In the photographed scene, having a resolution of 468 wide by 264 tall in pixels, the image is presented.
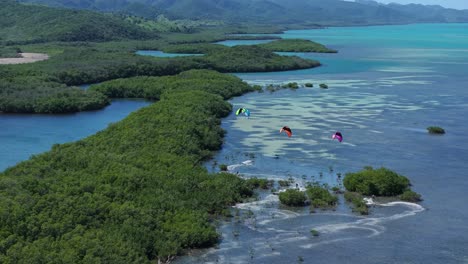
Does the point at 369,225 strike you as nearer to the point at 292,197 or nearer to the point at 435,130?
the point at 292,197

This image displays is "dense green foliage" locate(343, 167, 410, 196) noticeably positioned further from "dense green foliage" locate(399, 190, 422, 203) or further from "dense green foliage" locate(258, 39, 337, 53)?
"dense green foliage" locate(258, 39, 337, 53)

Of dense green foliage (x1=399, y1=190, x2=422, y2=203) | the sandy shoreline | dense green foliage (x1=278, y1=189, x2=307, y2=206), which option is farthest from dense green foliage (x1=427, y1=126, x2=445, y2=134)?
the sandy shoreline

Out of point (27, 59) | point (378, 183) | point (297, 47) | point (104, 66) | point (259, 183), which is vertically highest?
point (297, 47)

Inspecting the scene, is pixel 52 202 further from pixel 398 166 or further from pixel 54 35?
pixel 54 35

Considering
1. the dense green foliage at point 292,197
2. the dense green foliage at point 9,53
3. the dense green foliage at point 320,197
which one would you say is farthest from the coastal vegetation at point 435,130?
the dense green foliage at point 9,53

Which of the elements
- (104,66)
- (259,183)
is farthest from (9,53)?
(259,183)

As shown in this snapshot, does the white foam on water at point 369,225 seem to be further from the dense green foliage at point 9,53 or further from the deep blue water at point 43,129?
the dense green foliage at point 9,53

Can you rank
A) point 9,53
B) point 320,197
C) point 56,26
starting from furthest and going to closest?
point 56,26 < point 9,53 < point 320,197
